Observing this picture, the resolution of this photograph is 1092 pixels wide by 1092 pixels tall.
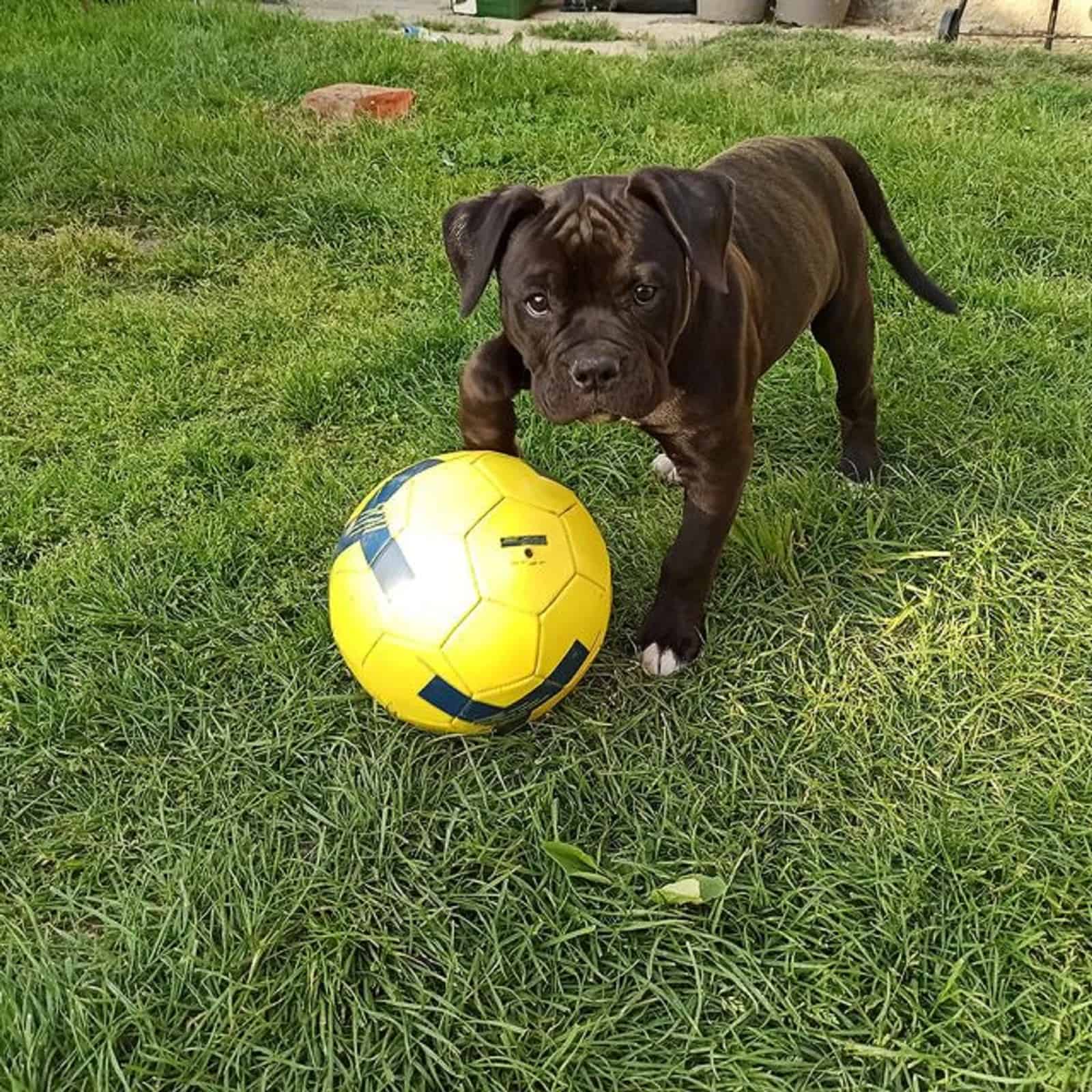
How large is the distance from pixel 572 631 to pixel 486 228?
3.02ft

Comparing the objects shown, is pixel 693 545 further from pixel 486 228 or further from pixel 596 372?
pixel 486 228

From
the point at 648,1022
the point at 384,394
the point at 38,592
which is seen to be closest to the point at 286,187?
the point at 384,394

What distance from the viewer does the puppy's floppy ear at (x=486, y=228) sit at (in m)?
2.51

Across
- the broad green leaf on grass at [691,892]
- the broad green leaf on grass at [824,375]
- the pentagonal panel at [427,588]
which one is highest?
the pentagonal panel at [427,588]

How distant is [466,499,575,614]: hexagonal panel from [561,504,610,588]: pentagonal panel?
1.4 inches

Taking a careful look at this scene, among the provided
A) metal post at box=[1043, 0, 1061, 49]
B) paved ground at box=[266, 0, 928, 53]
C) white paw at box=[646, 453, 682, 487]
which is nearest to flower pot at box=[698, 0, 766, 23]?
paved ground at box=[266, 0, 928, 53]

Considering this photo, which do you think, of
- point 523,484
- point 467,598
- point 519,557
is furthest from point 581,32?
point 467,598

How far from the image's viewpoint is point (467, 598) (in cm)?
242

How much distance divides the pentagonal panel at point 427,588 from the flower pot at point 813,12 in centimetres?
894

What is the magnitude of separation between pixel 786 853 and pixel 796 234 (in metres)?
1.62

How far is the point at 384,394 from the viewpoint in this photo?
402cm

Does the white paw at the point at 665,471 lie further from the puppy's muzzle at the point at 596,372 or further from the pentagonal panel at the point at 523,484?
the puppy's muzzle at the point at 596,372

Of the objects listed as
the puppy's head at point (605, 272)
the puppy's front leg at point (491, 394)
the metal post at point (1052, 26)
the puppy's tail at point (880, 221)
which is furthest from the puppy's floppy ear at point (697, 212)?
the metal post at point (1052, 26)

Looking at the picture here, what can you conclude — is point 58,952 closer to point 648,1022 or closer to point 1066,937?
point 648,1022
